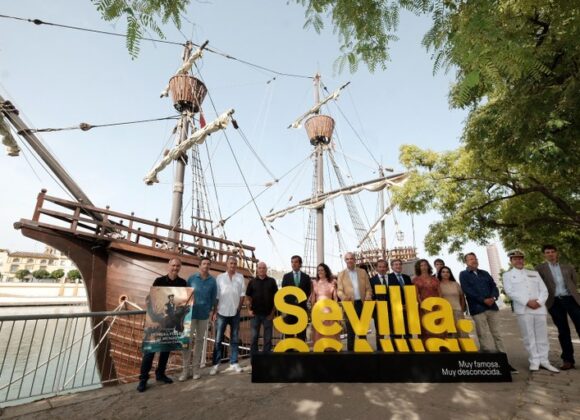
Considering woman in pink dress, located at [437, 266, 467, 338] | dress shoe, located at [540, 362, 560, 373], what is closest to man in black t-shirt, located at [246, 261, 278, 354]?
woman in pink dress, located at [437, 266, 467, 338]

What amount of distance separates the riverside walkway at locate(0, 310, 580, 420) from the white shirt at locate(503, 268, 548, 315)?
94 centimetres

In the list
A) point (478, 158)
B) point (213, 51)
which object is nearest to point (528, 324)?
point (478, 158)

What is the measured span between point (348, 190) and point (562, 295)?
1669cm

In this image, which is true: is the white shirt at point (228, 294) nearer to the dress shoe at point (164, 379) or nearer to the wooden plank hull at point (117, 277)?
the dress shoe at point (164, 379)

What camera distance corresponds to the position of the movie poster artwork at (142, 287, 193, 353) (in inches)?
170

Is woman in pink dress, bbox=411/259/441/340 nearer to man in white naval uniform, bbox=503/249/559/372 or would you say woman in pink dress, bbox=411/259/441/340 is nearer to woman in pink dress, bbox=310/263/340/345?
man in white naval uniform, bbox=503/249/559/372

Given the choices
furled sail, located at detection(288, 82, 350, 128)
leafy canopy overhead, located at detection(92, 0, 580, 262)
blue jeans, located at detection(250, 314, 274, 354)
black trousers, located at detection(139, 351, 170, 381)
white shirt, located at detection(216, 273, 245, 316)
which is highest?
furled sail, located at detection(288, 82, 350, 128)

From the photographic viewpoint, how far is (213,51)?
56.7 ft

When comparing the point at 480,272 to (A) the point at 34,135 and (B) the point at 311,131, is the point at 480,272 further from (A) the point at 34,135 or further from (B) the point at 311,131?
(B) the point at 311,131

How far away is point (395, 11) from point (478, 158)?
23.3ft

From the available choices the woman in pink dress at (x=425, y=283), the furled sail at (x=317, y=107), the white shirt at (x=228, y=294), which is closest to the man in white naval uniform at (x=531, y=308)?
the woman in pink dress at (x=425, y=283)

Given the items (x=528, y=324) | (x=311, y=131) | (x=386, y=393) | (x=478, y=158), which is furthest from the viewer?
(x=311, y=131)

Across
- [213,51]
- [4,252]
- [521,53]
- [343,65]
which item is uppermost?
[213,51]

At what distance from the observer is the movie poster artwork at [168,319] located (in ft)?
14.1
